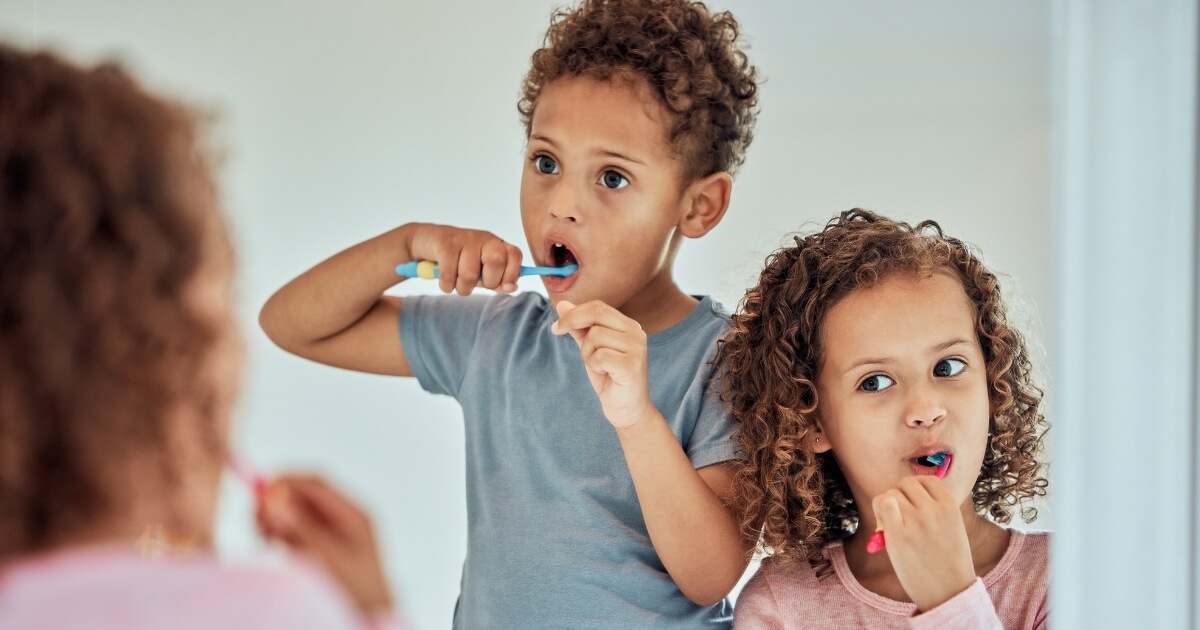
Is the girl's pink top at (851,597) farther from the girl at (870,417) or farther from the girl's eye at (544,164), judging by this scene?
the girl's eye at (544,164)

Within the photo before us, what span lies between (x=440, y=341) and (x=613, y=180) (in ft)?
0.83

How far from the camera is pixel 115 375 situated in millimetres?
568

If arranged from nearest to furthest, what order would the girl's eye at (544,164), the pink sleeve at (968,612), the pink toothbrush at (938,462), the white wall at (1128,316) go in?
the white wall at (1128,316) → the pink sleeve at (968,612) → the pink toothbrush at (938,462) → the girl's eye at (544,164)

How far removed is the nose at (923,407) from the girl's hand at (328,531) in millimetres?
496

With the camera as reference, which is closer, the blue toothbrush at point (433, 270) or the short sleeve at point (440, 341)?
the blue toothbrush at point (433, 270)

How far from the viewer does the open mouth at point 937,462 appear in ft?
3.13

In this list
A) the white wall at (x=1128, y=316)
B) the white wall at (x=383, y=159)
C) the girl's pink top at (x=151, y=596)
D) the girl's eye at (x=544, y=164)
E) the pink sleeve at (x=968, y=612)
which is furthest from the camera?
the white wall at (x=383, y=159)

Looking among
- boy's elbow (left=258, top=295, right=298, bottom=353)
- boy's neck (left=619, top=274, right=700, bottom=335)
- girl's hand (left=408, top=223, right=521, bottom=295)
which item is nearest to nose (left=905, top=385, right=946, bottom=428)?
boy's neck (left=619, top=274, right=700, bottom=335)

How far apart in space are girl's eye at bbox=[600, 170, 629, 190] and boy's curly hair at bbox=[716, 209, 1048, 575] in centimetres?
17

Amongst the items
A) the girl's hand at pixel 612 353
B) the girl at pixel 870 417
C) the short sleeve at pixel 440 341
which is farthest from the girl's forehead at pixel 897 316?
the short sleeve at pixel 440 341

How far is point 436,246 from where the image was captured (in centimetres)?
106

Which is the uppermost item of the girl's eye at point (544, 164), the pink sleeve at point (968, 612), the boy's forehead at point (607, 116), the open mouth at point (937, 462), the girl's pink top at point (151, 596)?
the boy's forehead at point (607, 116)

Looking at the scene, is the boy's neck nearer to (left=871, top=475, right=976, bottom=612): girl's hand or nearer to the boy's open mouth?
the boy's open mouth

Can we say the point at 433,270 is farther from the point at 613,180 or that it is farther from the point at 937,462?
the point at 937,462
